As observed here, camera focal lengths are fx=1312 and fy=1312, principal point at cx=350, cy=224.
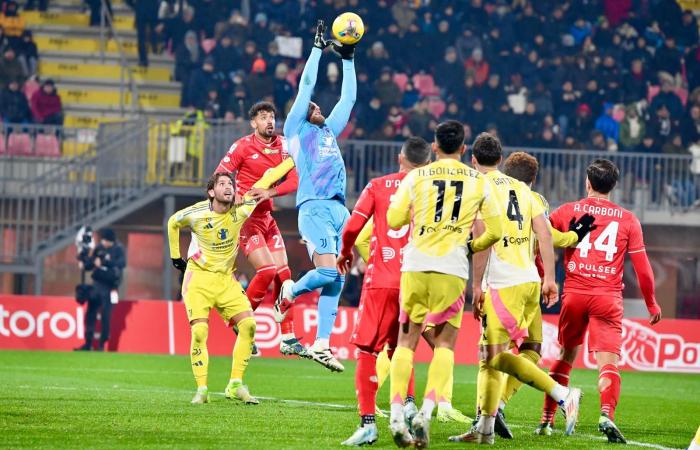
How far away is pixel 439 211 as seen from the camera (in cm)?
870

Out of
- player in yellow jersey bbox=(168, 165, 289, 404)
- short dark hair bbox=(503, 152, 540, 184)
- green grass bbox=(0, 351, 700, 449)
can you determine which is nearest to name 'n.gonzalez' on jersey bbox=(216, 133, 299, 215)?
player in yellow jersey bbox=(168, 165, 289, 404)

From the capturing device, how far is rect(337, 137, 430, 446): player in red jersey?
9.08 meters

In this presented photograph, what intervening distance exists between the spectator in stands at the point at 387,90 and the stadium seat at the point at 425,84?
3.38 feet

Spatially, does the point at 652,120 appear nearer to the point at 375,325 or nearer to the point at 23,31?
the point at 23,31

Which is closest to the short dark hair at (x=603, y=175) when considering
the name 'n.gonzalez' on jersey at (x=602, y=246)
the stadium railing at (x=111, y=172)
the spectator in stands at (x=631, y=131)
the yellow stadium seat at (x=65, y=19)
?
the name 'n.gonzalez' on jersey at (x=602, y=246)

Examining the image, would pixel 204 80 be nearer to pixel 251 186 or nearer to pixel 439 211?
pixel 251 186

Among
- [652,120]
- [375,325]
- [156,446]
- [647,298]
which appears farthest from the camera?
[652,120]

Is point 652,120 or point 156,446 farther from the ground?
point 652,120

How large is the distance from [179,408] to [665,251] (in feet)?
59.6

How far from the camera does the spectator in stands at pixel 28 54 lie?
28.2m

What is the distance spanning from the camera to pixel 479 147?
375 inches

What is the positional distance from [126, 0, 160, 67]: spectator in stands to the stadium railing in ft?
15.5

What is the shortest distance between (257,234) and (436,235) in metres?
5.46

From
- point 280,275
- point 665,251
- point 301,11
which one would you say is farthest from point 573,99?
point 280,275
